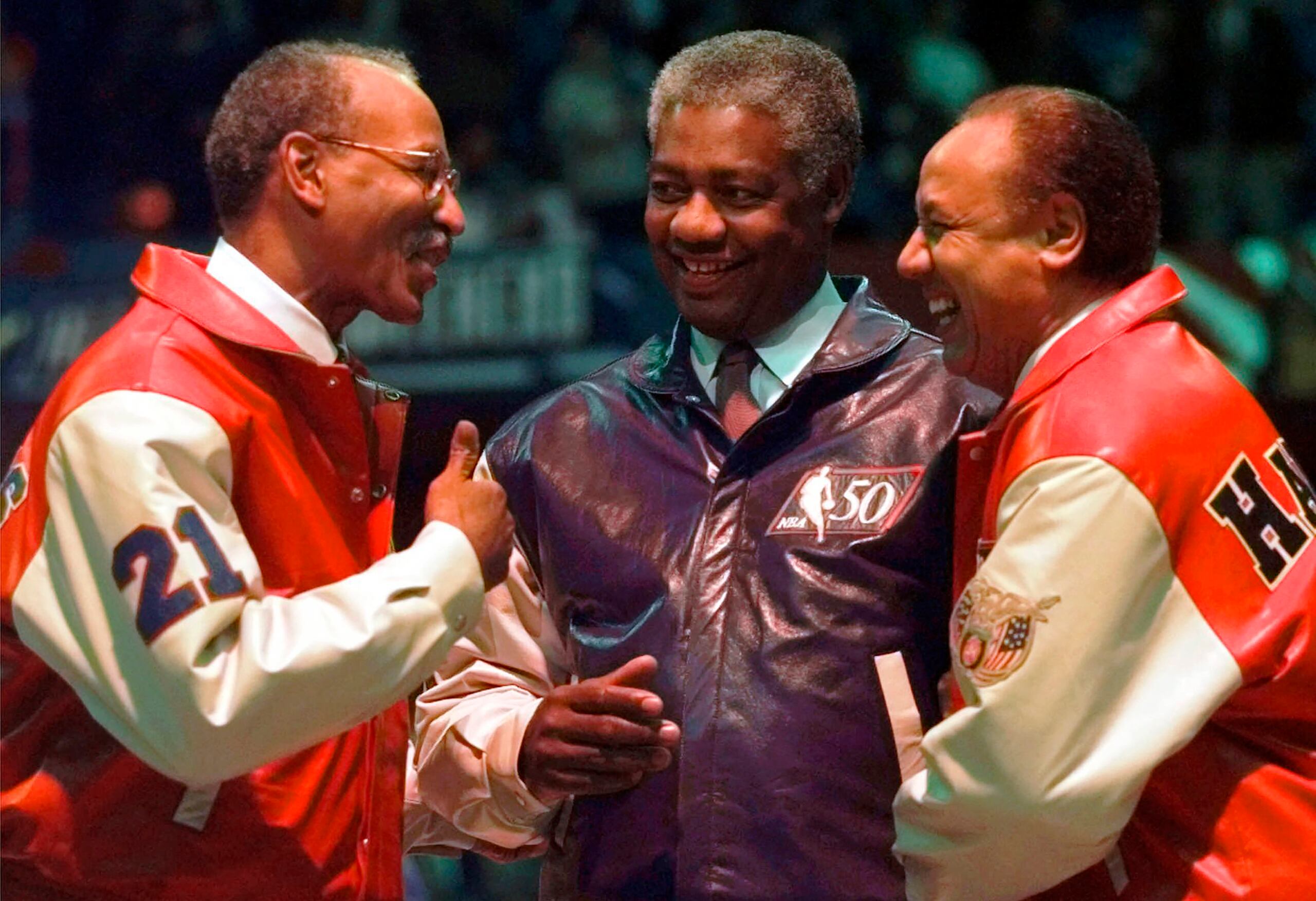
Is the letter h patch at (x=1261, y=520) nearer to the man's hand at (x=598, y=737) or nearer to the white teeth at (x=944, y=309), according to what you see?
the white teeth at (x=944, y=309)

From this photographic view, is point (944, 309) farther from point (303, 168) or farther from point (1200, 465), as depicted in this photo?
point (303, 168)

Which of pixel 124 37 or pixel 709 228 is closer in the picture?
pixel 709 228

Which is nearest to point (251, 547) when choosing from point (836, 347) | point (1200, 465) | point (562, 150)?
point (836, 347)

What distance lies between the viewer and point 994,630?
7.50 feet

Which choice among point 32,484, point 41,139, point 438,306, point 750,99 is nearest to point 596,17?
point 438,306

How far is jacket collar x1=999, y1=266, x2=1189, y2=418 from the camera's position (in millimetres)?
2428

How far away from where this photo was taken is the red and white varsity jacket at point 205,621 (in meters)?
2.28

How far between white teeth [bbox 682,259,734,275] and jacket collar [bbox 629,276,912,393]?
0.44 ft

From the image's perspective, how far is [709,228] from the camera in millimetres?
2855

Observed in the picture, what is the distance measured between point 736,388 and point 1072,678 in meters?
0.91

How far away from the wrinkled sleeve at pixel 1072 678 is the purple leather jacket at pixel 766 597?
0.38m

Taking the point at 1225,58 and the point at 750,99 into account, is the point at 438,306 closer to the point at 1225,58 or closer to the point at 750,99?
the point at 1225,58

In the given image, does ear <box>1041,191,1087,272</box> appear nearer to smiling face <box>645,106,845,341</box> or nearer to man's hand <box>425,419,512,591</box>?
smiling face <box>645,106,845,341</box>

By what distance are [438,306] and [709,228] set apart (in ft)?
13.2
